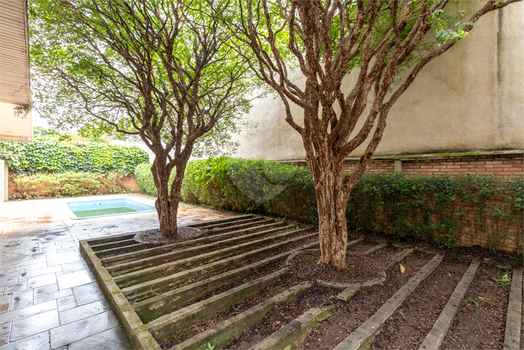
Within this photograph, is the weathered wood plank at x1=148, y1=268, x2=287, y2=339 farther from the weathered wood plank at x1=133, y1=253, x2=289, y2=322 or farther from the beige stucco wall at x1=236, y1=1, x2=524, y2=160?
the beige stucco wall at x1=236, y1=1, x2=524, y2=160

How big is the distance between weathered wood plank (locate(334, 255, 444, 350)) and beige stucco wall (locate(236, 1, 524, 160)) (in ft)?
10.9

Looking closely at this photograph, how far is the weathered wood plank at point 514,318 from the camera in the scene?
1833 mm

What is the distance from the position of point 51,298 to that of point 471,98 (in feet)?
23.8

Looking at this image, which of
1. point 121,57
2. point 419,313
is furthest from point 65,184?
point 419,313

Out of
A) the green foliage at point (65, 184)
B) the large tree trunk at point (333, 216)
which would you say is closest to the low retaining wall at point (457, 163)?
the large tree trunk at point (333, 216)

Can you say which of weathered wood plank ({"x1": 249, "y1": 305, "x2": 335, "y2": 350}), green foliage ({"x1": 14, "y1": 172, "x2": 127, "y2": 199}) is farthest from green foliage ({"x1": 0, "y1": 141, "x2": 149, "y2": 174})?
weathered wood plank ({"x1": 249, "y1": 305, "x2": 335, "y2": 350})

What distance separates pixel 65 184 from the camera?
12305 millimetres

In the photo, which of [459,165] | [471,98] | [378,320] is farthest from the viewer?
[459,165]

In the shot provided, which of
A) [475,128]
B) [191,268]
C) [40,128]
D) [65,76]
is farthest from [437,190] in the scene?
[40,128]

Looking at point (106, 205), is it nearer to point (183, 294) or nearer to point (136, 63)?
point (136, 63)

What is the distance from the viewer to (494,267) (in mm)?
3322

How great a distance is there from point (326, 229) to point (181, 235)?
9.61ft

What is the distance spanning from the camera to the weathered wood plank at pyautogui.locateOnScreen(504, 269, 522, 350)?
1.83 meters

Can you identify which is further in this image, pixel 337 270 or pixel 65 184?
pixel 65 184
